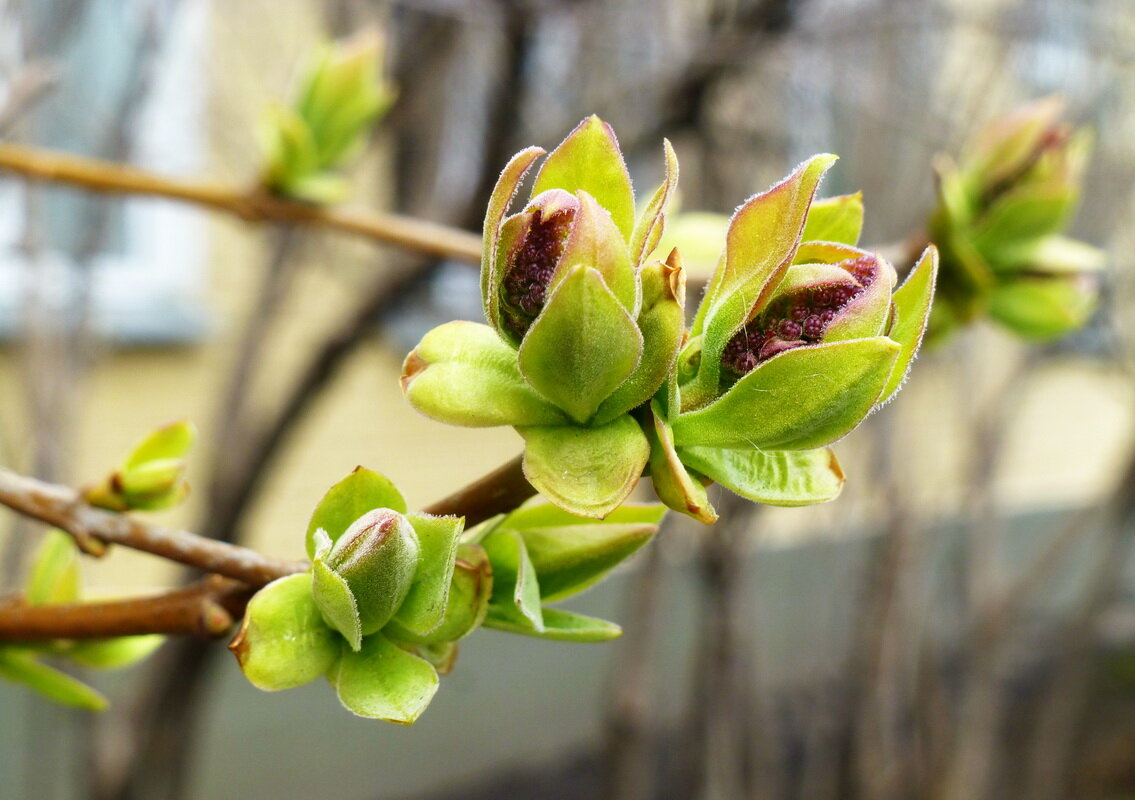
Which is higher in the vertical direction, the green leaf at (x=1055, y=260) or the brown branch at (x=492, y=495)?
the green leaf at (x=1055, y=260)

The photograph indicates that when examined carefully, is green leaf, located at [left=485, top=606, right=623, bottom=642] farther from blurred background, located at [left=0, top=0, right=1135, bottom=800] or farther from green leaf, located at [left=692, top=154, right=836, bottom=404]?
blurred background, located at [left=0, top=0, right=1135, bottom=800]

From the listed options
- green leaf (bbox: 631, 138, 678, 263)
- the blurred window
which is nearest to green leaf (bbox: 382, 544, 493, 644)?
green leaf (bbox: 631, 138, 678, 263)

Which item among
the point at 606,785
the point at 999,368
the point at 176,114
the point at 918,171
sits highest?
the point at 176,114

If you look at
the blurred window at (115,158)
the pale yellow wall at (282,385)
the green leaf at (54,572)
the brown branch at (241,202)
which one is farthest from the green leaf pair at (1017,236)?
the pale yellow wall at (282,385)

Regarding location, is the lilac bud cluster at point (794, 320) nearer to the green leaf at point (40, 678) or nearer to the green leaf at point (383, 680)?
the green leaf at point (383, 680)

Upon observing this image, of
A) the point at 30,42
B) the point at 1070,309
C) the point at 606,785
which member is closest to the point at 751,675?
the point at 606,785

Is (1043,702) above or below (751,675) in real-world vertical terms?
below

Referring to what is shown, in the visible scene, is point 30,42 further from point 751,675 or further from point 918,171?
point 751,675
